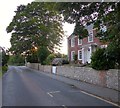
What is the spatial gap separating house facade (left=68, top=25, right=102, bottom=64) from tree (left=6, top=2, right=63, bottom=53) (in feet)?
33.7

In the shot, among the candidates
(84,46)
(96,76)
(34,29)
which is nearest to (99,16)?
(96,76)

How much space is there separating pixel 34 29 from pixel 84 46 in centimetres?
2358

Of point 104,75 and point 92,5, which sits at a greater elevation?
point 92,5

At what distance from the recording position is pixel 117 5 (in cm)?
1667

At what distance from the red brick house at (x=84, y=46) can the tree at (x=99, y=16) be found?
31.5 meters

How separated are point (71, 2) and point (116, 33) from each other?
270 centimetres

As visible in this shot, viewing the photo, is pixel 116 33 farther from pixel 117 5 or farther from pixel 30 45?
pixel 30 45

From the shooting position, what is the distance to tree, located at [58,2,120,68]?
16.6 meters

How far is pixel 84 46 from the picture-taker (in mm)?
57406

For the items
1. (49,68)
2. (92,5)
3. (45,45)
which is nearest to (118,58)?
(92,5)

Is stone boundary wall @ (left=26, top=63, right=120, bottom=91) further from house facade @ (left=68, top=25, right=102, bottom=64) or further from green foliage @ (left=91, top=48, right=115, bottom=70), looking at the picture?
house facade @ (left=68, top=25, right=102, bottom=64)

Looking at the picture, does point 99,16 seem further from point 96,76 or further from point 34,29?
point 34,29

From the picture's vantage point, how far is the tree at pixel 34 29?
253 feet

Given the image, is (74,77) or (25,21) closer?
(74,77)
